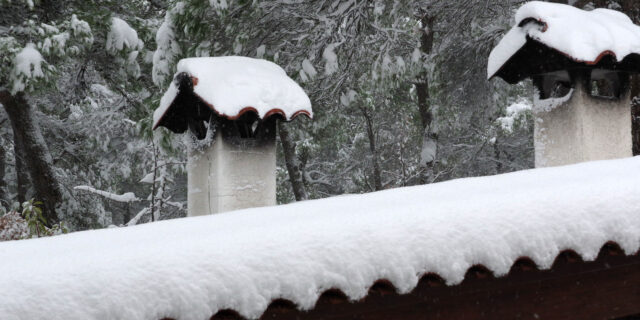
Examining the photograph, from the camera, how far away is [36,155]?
1115cm

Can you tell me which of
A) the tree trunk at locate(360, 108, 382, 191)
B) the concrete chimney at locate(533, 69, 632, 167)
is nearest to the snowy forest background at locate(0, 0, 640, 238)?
the tree trunk at locate(360, 108, 382, 191)

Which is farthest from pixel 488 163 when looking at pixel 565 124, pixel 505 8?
pixel 565 124

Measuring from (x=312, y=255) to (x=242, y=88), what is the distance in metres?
3.40

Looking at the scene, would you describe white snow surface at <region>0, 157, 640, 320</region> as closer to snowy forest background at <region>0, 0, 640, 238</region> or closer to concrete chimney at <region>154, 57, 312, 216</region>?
concrete chimney at <region>154, 57, 312, 216</region>

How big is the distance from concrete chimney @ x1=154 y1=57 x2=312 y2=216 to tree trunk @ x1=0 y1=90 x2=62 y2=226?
6877mm

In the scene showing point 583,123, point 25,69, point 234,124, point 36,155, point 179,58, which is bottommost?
point 583,123

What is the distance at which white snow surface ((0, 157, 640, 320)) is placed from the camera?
1.68m

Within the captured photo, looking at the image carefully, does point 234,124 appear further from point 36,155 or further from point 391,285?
point 36,155

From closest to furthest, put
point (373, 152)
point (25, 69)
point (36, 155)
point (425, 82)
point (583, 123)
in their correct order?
point (583, 123) < point (25, 69) < point (36, 155) < point (425, 82) < point (373, 152)

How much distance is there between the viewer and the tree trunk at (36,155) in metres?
11.2

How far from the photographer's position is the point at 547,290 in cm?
246

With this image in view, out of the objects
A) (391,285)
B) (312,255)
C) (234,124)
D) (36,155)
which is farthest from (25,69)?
(391,285)

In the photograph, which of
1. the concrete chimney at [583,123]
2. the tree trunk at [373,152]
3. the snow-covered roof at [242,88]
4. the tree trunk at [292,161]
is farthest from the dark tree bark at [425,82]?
the snow-covered roof at [242,88]

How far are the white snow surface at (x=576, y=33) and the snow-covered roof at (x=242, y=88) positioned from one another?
2.12m
